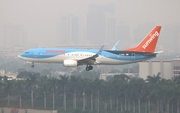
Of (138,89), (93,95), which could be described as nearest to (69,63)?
(138,89)

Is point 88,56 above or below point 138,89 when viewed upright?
above

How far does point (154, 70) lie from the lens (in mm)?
145250

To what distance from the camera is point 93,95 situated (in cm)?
9475

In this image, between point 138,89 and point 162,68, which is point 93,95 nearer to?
point 138,89

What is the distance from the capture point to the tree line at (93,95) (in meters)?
→ 87.1

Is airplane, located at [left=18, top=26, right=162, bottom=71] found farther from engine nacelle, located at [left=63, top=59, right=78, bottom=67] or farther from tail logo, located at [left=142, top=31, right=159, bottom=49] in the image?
tail logo, located at [left=142, top=31, right=159, bottom=49]

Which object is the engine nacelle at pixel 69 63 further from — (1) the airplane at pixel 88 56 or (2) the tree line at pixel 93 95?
(2) the tree line at pixel 93 95

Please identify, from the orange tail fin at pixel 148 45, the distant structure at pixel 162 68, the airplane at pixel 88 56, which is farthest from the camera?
the distant structure at pixel 162 68

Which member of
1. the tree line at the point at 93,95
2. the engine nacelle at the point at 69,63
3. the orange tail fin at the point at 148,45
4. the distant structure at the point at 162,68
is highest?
the orange tail fin at the point at 148,45

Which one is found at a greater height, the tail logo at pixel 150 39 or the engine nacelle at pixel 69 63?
the tail logo at pixel 150 39

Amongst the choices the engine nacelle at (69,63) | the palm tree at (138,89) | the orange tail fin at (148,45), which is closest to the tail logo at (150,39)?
the orange tail fin at (148,45)

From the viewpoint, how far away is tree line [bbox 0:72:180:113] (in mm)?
87125

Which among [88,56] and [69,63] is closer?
[69,63]

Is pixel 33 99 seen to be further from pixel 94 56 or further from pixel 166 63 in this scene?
pixel 166 63
